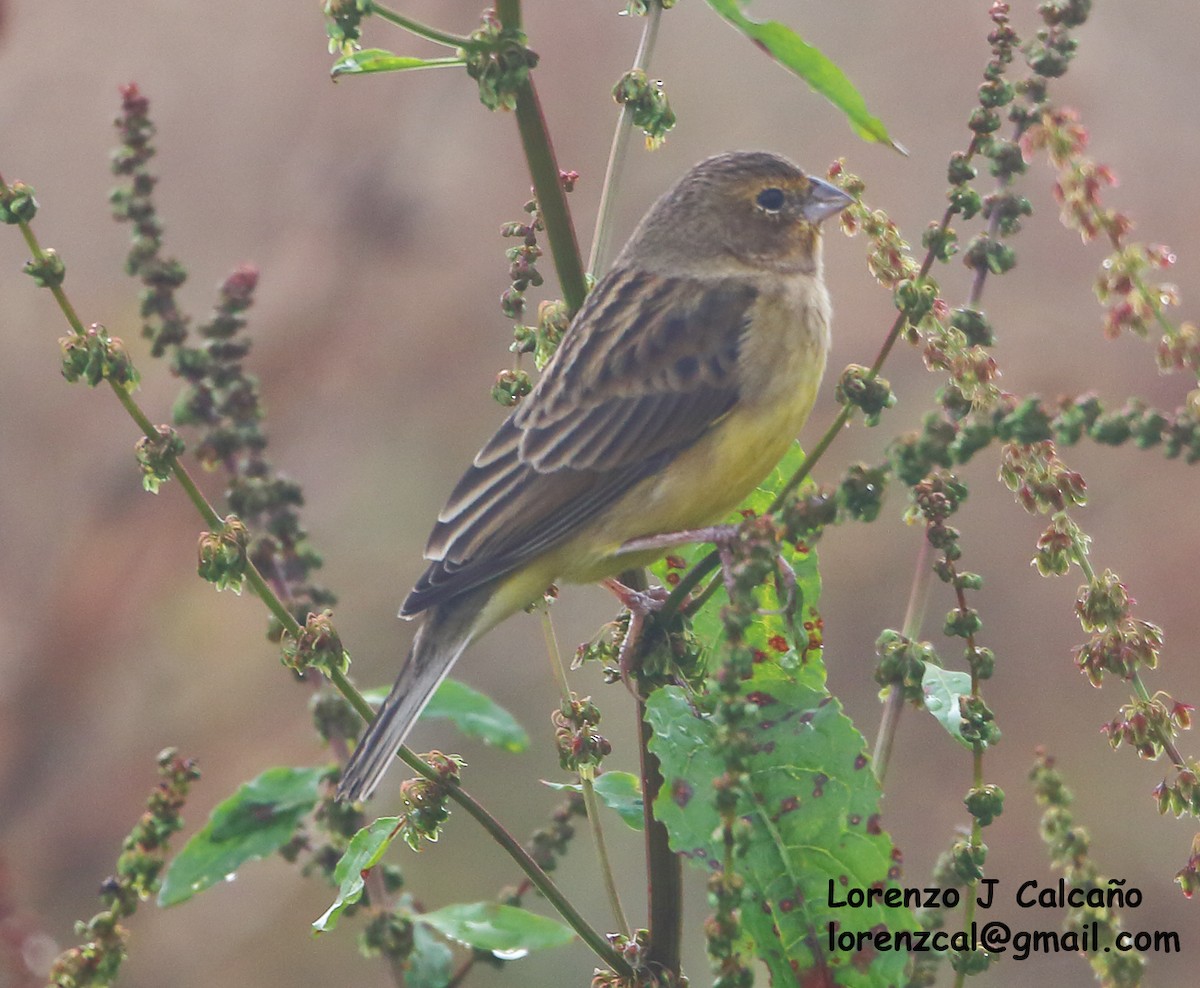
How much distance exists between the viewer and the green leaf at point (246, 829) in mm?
2467

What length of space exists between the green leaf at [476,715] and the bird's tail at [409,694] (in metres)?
0.04

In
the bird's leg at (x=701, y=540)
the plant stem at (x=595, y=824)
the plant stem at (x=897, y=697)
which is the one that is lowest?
the plant stem at (x=595, y=824)

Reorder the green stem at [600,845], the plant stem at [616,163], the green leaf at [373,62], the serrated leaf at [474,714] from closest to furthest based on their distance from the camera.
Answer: the green leaf at [373,62] < the green stem at [600,845] < the plant stem at [616,163] < the serrated leaf at [474,714]

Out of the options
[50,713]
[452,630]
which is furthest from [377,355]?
[452,630]

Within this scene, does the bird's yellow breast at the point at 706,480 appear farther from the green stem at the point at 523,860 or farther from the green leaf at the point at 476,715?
the green stem at the point at 523,860

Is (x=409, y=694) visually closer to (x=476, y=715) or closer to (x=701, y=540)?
(x=476, y=715)

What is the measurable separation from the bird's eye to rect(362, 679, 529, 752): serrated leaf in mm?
1426

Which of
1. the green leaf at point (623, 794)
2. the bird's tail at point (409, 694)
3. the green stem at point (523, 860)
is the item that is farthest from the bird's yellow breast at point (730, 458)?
the green stem at point (523, 860)

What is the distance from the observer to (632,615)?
2.52 m

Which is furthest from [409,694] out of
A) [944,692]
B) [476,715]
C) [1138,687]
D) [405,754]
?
[1138,687]

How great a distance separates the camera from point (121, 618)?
5688mm

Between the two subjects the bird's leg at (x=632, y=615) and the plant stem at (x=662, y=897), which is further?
the bird's leg at (x=632, y=615)

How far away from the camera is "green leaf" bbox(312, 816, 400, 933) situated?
1950 millimetres

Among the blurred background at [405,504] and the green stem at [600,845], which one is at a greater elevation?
the blurred background at [405,504]
